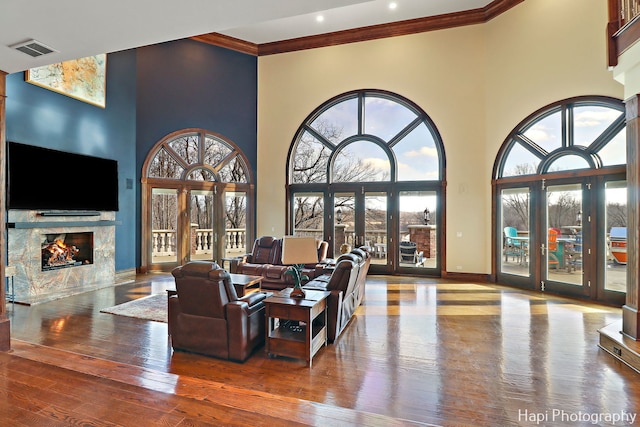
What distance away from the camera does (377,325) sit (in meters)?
4.52

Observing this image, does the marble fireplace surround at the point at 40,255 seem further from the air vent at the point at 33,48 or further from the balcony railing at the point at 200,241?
the air vent at the point at 33,48

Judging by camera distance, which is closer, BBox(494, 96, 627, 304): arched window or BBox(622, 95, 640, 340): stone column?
BBox(622, 95, 640, 340): stone column

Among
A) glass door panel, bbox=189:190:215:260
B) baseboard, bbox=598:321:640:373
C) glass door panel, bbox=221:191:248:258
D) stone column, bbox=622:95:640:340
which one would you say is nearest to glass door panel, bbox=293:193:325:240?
glass door panel, bbox=221:191:248:258

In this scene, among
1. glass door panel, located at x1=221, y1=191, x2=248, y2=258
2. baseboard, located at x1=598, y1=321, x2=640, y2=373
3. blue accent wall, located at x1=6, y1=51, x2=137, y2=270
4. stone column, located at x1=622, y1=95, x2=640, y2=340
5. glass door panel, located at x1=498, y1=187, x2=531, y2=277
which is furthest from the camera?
glass door panel, located at x1=221, y1=191, x2=248, y2=258

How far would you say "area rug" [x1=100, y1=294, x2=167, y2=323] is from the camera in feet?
15.5

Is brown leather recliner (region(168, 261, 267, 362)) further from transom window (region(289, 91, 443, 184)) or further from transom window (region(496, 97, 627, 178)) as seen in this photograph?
transom window (region(496, 97, 627, 178))

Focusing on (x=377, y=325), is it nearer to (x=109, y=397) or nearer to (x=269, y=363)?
(x=269, y=363)

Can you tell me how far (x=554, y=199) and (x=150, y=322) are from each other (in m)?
7.46

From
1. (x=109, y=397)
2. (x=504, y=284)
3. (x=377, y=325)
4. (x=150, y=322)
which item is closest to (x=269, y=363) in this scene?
(x=109, y=397)

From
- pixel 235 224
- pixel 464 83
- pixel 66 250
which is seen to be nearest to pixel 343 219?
pixel 235 224

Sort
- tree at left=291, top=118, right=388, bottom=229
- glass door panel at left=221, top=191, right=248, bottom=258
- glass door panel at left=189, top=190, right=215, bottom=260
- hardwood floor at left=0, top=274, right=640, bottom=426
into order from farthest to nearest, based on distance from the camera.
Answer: glass door panel at left=221, top=191, right=248, bottom=258
tree at left=291, top=118, right=388, bottom=229
glass door panel at left=189, top=190, right=215, bottom=260
hardwood floor at left=0, top=274, right=640, bottom=426

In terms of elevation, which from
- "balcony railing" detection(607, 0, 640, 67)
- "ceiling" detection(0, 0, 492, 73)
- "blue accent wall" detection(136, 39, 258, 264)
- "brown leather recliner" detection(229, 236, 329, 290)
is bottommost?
"brown leather recliner" detection(229, 236, 329, 290)

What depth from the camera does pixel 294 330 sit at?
11.8 feet

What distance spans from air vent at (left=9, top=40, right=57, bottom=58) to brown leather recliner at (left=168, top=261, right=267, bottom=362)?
2.29 m
